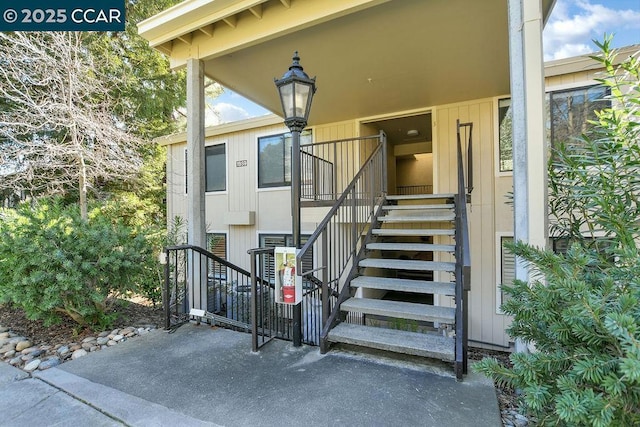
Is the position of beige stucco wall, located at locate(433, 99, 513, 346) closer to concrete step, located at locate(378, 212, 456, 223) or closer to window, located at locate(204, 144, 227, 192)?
concrete step, located at locate(378, 212, 456, 223)

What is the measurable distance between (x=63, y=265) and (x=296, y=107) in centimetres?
284

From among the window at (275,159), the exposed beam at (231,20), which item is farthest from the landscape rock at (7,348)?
the window at (275,159)

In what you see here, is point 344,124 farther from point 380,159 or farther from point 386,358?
point 386,358

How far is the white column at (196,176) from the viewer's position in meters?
4.07

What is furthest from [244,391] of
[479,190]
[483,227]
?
[479,190]

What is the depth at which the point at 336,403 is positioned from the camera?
84.7 inches

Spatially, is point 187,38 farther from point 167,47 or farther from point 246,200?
point 246,200

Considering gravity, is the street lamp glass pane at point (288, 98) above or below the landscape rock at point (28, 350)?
above

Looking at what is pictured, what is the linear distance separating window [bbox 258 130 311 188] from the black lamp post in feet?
13.2

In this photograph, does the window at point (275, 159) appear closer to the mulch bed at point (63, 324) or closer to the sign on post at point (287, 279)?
the mulch bed at point (63, 324)

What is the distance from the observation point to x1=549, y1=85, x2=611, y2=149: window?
4.59m

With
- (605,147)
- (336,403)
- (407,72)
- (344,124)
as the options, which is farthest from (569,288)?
(344,124)

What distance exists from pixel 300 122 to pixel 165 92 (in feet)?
32.9

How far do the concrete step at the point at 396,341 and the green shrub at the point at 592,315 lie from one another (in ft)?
2.76
